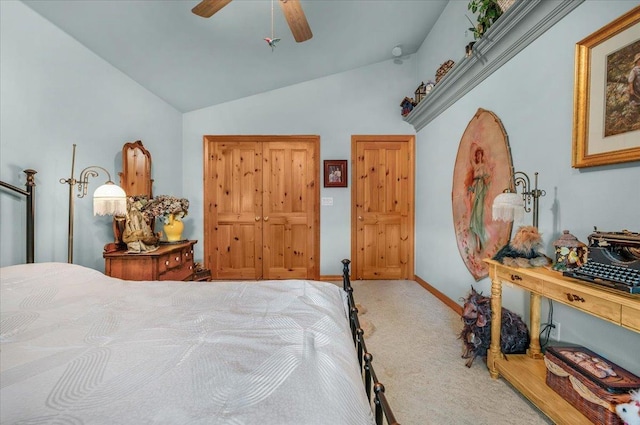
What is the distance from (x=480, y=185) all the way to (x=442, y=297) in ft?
4.79

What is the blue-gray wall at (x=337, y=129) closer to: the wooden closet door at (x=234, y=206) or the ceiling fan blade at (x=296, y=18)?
the wooden closet door at (x=234, y=206)

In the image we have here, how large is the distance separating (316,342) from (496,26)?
8.02 feet

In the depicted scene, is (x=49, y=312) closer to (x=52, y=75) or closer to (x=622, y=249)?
(x=52, y=75)

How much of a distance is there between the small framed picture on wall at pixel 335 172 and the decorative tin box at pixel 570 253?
9.37 feet

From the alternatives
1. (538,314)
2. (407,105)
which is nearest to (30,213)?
(538,314)

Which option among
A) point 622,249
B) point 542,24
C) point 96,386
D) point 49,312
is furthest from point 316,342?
point 542,24

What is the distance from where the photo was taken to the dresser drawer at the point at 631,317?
41.5 inches

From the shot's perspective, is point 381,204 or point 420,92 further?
point 381,204

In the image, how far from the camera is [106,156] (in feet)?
8.69

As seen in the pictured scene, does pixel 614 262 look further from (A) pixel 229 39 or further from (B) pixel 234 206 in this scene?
(B) pixel 234 206

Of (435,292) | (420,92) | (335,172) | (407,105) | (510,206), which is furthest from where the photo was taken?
(335,172)

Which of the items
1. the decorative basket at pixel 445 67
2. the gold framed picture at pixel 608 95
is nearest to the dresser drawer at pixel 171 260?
the gold framed picture at pixel 608 95

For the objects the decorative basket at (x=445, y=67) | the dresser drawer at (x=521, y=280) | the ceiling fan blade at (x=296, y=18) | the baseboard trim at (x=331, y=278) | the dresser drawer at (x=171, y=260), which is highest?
the decorative basket at (x=445, y=67)

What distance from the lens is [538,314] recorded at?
5.83 ft
